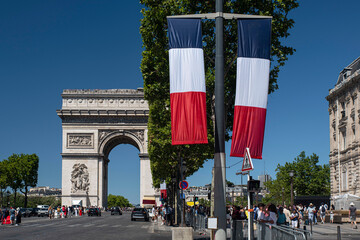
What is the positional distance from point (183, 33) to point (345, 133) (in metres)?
56.1

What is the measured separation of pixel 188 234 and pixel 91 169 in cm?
6016

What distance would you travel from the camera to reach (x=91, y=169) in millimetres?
80875

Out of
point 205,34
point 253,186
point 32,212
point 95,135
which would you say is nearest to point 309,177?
point 95,135

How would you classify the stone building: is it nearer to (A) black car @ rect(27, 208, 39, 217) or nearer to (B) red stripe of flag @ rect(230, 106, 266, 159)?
(B) red stripe of flag @ rect(230, 106, 266, 159)

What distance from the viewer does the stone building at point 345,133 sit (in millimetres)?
60281

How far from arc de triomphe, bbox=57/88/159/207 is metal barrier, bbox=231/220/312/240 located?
199ft

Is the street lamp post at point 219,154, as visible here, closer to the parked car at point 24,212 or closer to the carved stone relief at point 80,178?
the carved stone relief at point 80,178

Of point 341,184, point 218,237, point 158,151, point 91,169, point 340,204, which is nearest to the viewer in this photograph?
point 218,237

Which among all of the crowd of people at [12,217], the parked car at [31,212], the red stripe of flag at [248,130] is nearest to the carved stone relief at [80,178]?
the parked car at [31,212]

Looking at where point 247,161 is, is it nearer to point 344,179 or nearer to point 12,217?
point 12,217

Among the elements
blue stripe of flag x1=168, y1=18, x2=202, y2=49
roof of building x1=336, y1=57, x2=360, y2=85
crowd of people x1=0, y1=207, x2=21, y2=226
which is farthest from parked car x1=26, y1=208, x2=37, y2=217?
blue stripe of flag x1=168, y1=18, x2=202, y2=49

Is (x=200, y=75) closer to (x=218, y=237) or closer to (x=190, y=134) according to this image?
(x=190, y=134)

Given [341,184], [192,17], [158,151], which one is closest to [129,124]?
[341,184]

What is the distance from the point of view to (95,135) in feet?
269
